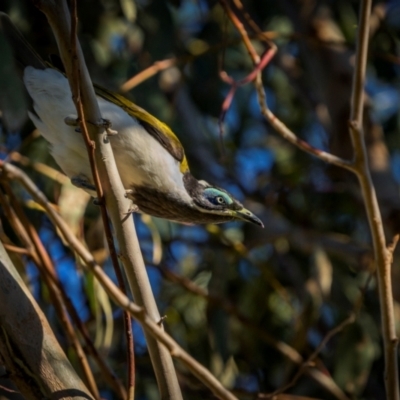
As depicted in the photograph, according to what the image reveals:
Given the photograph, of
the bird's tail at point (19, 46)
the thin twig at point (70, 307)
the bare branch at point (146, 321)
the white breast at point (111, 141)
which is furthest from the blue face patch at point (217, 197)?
the bare branch at point (146, 321)

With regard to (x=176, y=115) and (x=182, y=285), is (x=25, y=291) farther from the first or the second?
(x=176, y=115)

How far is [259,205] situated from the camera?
507 centimetres

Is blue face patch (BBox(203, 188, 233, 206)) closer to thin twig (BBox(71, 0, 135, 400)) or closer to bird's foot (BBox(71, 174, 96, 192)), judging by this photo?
bird's foot (BBox(71, 174, 96, 192))

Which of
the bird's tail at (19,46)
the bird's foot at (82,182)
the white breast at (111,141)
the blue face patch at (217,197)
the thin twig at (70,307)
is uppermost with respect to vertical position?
the bird's tail at (19,46)

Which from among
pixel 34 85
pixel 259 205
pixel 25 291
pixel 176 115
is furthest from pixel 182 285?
pixel 25 291

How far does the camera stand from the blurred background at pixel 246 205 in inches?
171

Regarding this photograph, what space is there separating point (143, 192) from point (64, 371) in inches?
42.6

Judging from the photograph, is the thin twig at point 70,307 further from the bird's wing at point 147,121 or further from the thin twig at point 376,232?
the thin twig at point 376,232

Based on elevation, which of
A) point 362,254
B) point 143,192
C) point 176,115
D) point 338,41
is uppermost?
point 338,41

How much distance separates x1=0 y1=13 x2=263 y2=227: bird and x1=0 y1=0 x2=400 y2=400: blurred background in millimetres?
601

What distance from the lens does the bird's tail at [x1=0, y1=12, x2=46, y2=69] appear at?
333 centimetres

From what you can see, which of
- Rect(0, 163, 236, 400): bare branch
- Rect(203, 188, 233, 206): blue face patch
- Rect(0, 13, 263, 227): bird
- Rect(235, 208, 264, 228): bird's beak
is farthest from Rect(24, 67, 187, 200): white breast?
Rect(0, 163, 236, 400): bare branch

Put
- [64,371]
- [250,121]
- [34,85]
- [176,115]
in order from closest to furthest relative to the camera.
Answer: [64,371] → [34,85] → [176,115] → [250,121]

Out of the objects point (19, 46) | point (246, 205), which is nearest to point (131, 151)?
point (19, 46)
